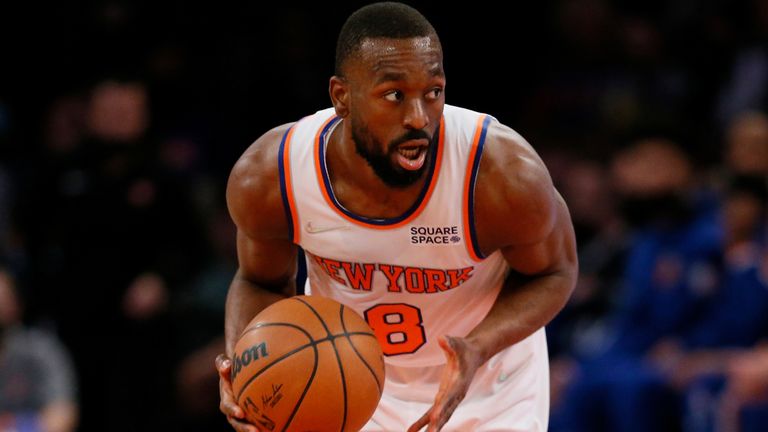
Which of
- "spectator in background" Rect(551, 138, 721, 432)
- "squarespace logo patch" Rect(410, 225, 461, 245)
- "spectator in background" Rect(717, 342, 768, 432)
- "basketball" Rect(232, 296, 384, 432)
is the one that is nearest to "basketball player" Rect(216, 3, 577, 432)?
"squarespace logo patch" Rect(410, 225, 461, 245)

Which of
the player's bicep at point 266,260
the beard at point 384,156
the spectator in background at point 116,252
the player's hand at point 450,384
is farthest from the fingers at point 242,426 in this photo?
the spectator in background at point 116,252

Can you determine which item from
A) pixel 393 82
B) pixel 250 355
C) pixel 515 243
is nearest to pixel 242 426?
pixel 250 355

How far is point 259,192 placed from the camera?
4605 millimetres

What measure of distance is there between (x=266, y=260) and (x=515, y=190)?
3.40 ft

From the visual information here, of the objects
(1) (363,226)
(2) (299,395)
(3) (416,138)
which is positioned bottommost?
(2) (299,395)

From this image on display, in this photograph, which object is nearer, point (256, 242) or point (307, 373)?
point (307, 373)

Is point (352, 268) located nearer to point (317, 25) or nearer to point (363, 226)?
point (363, 226)

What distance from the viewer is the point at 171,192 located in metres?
8.52

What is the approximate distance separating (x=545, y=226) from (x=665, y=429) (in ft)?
13.5

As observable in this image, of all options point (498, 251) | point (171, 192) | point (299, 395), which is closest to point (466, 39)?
point (171, 192)

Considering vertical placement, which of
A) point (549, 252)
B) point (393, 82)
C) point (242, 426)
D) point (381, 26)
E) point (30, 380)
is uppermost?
point (381, 26)

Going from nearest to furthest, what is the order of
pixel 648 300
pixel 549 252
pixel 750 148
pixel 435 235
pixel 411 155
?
1. pixel 411 155
2. pixel 435 235
3. pixel 549 252
4. pixel 750 148
5. pixel 648 300

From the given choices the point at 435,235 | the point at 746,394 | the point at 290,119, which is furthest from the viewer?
the point at 290,119

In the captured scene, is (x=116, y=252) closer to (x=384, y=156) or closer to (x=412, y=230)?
(x=412, y=230)
